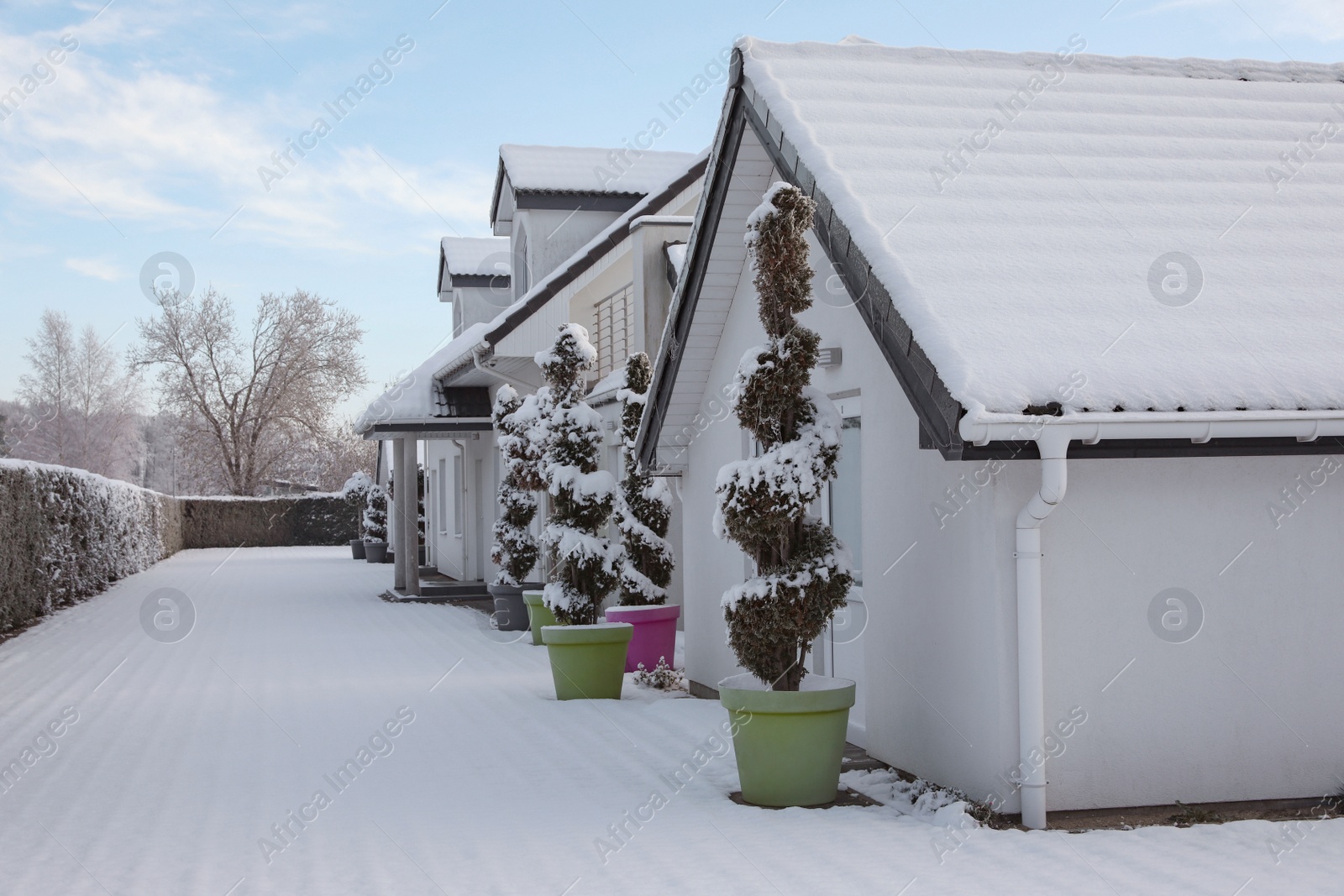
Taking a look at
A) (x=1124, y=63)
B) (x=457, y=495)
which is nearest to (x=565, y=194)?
(x=457, y=495)

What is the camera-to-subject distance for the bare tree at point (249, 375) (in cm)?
4766

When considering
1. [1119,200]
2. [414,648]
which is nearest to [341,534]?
[414,648]

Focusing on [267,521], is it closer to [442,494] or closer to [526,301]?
[442,494]

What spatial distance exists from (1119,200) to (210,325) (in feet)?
152

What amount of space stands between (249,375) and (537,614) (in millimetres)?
38470

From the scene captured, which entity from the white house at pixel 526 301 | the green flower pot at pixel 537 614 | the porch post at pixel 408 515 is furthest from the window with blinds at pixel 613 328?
the porch post at pixel 408 515

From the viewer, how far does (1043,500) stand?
17.9 ft

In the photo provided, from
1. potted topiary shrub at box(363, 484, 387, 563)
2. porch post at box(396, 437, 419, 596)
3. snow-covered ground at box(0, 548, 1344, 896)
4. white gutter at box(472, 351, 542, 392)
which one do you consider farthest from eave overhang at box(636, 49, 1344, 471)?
potted topiary shrub at box(363, 484, 387, 563)

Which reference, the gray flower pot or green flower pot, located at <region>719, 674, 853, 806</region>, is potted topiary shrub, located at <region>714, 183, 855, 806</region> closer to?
green flower pot, located at <region>719, 674, 853, 806</region>

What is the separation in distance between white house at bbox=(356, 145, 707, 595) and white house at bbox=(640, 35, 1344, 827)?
578 cm

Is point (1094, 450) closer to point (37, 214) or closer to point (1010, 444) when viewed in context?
point (1010, 444)

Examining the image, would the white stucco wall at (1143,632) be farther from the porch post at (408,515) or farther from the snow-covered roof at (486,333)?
the porch post at (408,515)

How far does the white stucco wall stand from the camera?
5789 mm

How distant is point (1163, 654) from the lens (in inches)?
233
